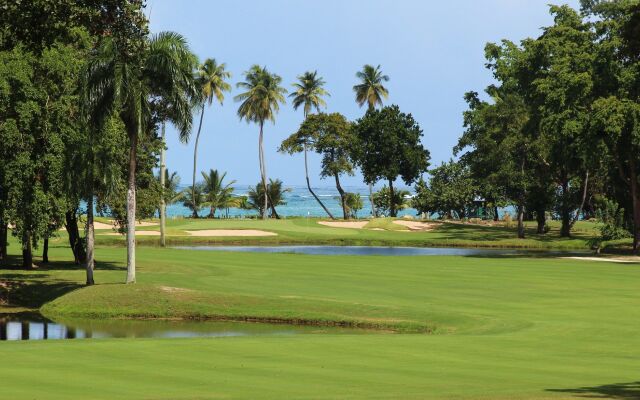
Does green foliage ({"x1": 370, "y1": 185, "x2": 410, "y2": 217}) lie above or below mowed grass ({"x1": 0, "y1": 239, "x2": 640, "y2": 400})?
above

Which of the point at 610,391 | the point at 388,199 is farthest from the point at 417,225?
the point at 610,391

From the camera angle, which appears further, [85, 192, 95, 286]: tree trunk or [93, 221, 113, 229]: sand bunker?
[93, 221, 113, 229]: sand bunker

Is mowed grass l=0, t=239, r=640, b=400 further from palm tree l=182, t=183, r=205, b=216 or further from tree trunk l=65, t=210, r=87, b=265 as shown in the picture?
palm tree l=182, t=183, r=205, b=216

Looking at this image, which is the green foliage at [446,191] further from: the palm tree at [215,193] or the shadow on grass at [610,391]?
the shadow on grass at [610,391]

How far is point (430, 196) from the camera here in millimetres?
122375

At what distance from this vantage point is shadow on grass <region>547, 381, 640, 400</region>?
19234mm

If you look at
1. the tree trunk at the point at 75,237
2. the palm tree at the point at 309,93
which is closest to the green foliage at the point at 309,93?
the palm tree at the point at 309,93

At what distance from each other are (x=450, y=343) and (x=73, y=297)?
19837 millimetres

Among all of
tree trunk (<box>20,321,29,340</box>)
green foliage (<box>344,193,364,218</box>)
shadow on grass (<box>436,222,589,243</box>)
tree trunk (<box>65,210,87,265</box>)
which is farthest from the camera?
green foliage (<box>344,193,364,218</box>)

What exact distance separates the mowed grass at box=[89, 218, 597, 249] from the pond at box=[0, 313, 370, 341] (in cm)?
4497

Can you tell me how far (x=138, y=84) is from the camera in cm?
4266

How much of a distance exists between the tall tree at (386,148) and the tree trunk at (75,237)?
6498 centimetres

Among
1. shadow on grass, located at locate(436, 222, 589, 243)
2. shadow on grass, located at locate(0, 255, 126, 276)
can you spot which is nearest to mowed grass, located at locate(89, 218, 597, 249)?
shadow on grass, located at locate(436, 222, 589, 243)

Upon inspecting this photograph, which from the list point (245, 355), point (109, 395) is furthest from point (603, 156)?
point (109, 395)
